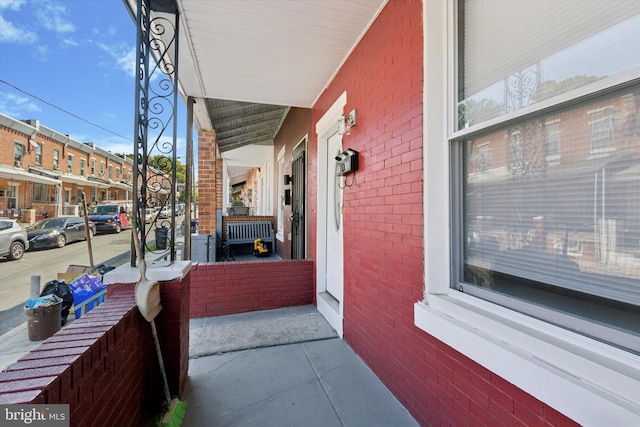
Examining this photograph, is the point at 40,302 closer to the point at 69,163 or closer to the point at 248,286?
the point at 248,286

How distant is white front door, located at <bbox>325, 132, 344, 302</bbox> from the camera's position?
336 centimetres

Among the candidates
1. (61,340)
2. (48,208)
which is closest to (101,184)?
(48,208)

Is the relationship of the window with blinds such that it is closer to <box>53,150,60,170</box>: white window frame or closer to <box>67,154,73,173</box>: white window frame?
<box>53,150,60,170</box>: white window frame

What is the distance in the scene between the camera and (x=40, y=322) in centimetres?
359

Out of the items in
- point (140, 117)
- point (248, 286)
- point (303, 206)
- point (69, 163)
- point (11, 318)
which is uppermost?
point (69, 163)

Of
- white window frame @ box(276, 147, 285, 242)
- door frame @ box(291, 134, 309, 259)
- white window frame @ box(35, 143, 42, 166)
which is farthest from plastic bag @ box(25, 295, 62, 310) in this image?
white window frame @ box(35, 143, 42, 166)

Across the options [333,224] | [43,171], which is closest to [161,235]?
[333,224]

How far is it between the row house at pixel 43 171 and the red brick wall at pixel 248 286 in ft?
54.9

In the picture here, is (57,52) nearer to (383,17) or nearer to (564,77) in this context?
(383,17)

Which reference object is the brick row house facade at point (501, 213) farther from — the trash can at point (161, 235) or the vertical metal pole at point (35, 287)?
the vertical metal pole at point (35, 287)

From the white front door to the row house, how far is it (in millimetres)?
17642

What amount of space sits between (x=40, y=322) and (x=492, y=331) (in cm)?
493

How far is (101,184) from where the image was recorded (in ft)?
79.2

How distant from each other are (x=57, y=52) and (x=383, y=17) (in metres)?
20.0
